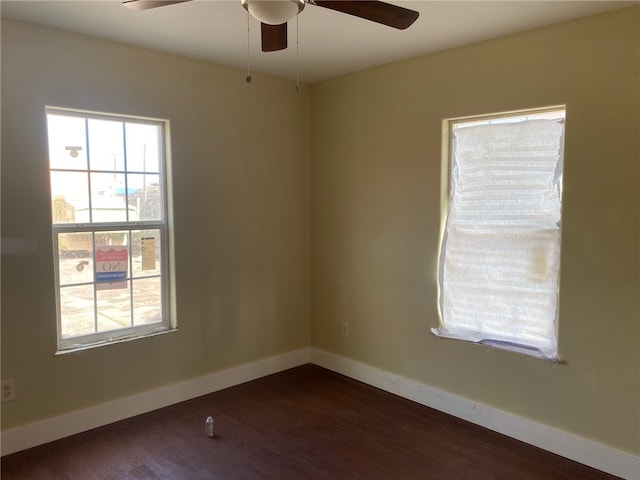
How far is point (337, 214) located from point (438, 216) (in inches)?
38.4

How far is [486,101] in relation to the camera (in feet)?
9.43

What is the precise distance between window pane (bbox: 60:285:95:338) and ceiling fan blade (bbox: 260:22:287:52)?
190cm

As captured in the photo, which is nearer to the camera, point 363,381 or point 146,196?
point 146,196

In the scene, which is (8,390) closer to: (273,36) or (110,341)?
(110,341)

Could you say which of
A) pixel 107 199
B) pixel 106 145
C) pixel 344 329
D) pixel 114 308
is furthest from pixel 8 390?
pixel 344 329

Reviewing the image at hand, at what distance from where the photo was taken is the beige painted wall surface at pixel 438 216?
2408mm

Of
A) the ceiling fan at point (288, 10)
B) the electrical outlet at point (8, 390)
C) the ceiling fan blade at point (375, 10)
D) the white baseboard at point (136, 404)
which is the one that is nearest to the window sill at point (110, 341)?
the electrical outlet at point (8, 390)

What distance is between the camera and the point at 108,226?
9.78 feet

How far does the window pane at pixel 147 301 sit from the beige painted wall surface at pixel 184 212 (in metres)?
0.16

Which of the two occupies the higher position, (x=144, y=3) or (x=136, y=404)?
(x=144, y=3)

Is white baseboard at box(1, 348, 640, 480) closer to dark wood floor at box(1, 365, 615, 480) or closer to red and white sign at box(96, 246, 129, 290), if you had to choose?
dark wood floor at box(1, 365, 615, 480)

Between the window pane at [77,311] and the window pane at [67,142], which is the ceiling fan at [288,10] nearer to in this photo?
the window pane at [67,142]

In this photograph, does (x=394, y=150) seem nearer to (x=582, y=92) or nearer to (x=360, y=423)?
(x=582, y=92)

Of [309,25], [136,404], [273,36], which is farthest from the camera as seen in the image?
[136,404]
